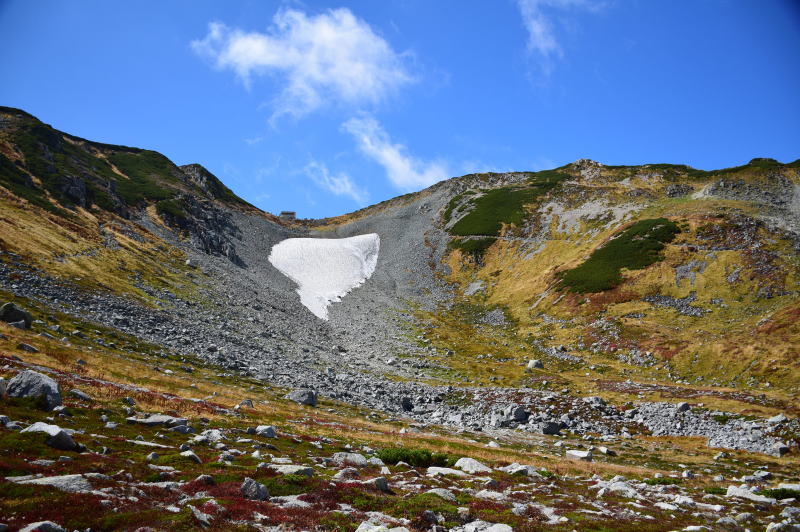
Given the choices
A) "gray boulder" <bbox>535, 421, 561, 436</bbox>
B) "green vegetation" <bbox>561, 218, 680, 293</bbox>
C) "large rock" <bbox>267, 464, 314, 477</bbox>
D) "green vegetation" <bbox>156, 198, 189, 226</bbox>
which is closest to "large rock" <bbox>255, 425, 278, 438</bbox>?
"large rock" <bbox>267, 464, 314, 477</bbox>

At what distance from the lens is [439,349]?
73.5 m

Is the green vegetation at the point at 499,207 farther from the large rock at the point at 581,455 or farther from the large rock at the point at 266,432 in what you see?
the large rock at the point at 266,432

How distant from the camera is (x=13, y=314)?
118 ft

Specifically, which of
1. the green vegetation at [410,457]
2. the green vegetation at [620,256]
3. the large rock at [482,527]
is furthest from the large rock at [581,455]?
the green vegetation at [620,256]

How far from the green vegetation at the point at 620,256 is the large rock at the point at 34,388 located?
81824 mm

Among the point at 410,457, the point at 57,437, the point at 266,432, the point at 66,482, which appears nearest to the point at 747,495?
the point at 410,457

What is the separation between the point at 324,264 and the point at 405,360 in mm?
63589

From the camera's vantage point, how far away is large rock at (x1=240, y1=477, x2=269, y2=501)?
544 inches

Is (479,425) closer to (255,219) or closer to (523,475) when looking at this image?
(523,475)

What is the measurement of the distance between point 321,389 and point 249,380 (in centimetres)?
788

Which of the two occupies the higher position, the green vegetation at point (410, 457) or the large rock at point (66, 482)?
the large rock at point (66, 482)

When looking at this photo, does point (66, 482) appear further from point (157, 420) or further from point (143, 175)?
point (143, 175)

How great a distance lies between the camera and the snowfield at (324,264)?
101 meters

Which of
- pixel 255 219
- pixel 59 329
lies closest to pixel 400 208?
pixel 255 219
